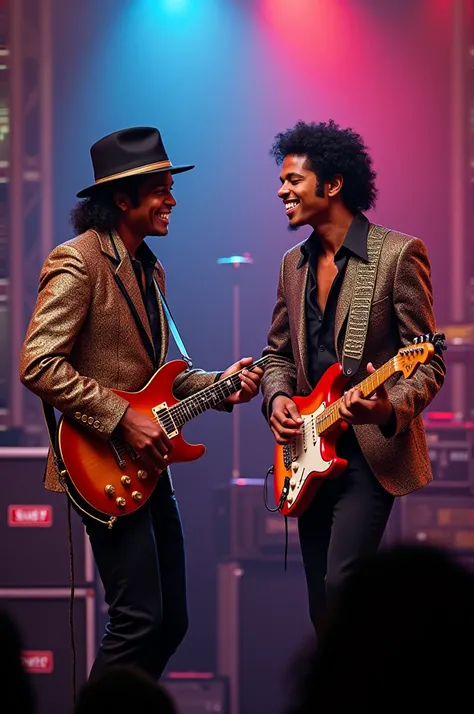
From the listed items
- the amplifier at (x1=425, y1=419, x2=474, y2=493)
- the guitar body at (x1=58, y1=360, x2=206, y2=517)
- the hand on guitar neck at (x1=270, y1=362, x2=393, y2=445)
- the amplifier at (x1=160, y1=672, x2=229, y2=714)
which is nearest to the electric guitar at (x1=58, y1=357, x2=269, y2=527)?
the guitar body at (x1=58, y1=360, x2=206, y2=517)

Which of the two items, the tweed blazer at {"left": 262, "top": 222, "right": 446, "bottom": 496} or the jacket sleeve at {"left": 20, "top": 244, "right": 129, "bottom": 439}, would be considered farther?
the tweed blazer at {"left": 262, "top": 222, "right": 446, "bottom": 496}

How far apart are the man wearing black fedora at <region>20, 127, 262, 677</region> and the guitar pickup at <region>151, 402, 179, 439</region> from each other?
10cm

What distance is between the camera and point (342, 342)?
3.39 meters

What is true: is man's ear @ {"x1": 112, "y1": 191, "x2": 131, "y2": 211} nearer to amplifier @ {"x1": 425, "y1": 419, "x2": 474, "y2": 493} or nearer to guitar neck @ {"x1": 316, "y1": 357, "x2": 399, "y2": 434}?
guitar neck @ {"x1": 316, "y1": 357, "x2": 399, "y2": 434}

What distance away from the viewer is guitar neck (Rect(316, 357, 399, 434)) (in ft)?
10.0

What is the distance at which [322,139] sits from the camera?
11.8 feet

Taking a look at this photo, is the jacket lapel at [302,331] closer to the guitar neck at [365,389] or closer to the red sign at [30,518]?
the guitar neck at [365,389]

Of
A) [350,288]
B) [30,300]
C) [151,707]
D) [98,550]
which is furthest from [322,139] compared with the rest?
[30,300]

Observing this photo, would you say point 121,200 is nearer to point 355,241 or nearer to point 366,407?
point 355,241

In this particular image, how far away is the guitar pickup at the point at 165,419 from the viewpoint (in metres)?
3.36

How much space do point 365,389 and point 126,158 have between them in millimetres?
1146

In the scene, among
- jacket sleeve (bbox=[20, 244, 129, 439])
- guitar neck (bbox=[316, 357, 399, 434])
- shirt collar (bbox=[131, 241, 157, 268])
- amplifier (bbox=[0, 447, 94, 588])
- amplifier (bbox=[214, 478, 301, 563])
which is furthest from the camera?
amplifier (bbox=[214, 478, 301, 563])

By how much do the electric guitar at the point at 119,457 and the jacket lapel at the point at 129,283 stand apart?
0.39 ft

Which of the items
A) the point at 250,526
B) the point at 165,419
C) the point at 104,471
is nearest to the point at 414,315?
the point at 165,419
